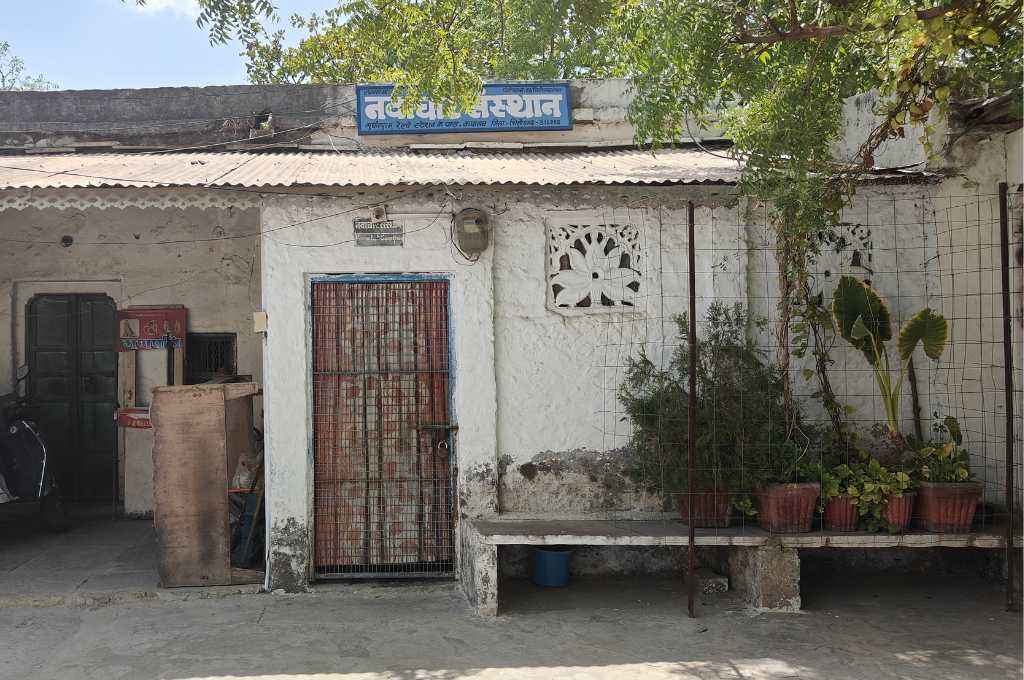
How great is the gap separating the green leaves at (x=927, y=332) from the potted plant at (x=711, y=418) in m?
0.85

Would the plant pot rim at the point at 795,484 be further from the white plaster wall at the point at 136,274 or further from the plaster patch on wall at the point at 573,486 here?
the white plaster wall at the point at 136,274

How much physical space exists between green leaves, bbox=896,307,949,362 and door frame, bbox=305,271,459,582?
294cm

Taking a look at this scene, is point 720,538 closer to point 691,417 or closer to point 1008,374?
point 691,417

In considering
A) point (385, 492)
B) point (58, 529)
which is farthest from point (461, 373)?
point (58, 529)

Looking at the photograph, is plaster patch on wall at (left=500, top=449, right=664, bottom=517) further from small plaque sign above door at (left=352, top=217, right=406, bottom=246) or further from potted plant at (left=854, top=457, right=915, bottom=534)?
small plaque sign above door at (left=352, top=217, right=406, bottom=246)

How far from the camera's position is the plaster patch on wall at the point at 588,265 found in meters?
6.17

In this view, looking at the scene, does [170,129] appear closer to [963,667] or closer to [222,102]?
[222,102]

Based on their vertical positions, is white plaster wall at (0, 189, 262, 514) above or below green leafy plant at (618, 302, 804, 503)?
above

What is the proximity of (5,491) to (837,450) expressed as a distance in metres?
6.18

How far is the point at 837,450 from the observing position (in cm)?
589

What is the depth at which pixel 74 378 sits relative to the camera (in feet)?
27.7

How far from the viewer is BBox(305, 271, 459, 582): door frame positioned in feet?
19.9

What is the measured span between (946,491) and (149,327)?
662 cm

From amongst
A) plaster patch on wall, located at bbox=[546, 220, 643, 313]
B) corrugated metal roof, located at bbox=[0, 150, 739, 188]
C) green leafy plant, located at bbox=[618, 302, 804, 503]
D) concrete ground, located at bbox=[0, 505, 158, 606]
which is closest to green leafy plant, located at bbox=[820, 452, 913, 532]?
green leafy plant, located at bbox=[618, 302, 804, 503]
